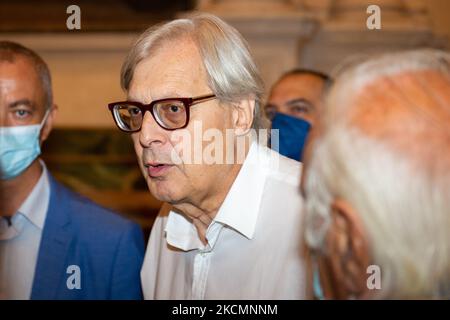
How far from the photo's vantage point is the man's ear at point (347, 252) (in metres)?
1.46

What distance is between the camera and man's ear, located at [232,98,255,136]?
2383 mm

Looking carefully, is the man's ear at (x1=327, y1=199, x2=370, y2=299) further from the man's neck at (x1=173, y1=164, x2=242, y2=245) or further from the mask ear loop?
the man's neck at (x1=173, y1=164, x2=242, y2=245)

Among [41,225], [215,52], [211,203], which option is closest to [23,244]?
[41,225]

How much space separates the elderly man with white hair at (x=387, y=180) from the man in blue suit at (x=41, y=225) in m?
1.37

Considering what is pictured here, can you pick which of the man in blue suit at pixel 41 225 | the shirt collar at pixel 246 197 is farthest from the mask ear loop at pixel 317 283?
the man in blue suit at pixel 41 225

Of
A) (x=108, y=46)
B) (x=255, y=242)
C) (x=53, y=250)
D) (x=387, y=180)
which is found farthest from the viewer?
(x=108, y=46)

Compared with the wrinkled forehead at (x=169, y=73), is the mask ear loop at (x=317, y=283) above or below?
below

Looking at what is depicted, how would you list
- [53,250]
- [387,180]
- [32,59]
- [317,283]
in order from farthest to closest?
[32,59], [53,250], [317,283], [387,180]

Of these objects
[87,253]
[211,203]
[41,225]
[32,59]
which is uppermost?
[32,59]

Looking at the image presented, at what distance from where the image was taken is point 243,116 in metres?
2.41

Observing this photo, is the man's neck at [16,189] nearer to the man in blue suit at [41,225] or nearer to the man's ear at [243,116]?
the man in blue suit at [41,225]

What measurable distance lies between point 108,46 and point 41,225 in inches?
133

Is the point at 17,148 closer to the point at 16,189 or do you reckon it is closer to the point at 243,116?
the point at 16,189

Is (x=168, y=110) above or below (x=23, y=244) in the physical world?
above
